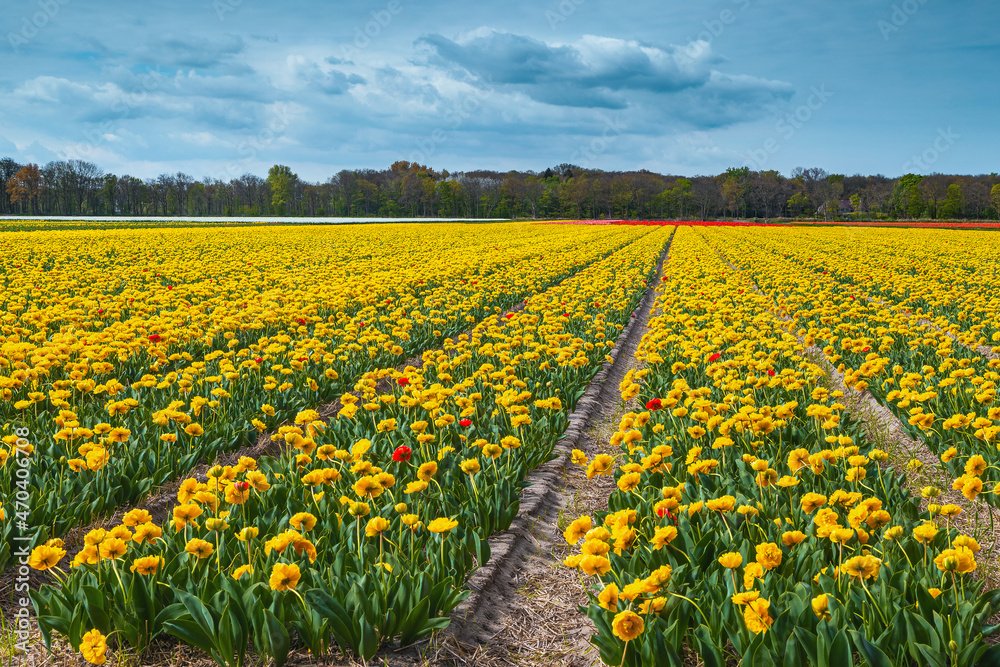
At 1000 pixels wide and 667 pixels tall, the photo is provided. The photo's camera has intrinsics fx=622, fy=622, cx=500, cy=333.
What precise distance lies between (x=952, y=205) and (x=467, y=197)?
77595 mm

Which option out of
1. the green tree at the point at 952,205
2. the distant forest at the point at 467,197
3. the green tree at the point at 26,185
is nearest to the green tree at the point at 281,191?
the distant forest at the point at 467,197

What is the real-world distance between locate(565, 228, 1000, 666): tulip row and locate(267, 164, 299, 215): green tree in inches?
4660

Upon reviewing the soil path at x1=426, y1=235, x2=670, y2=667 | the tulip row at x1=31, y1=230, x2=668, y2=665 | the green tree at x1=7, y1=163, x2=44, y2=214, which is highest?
the green tree at x1=7, y1=163, x2=44, y2=214

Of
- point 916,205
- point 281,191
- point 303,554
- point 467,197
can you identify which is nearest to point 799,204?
point 916,205

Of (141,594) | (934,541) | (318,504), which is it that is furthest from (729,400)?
(141,594)

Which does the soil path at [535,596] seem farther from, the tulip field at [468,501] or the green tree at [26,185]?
the green tree at [26,185]

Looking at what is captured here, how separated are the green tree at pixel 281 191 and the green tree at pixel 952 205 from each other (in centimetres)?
10869

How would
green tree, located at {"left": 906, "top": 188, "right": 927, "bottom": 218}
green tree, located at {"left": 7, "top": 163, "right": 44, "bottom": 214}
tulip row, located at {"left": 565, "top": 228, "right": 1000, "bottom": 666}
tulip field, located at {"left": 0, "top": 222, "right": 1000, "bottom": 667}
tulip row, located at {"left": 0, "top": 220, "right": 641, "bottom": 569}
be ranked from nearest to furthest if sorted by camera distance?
tulip row, located at {"left": 565, "top": 228, "right": 1000, "bottom": 666} < tulip field, located at {"left": 0, "top": 222, "right": 1000, "bottom": 667} < tulip row, located at {"left": 0, "top": 220, "right": 641, "bottom": 569} < green tree, located at {"left": 906, "top": 188, "right": 927, "bottom": 218} < green tree, located at {"left": 7, "top": 163, "right": 44, "bottom": 214}

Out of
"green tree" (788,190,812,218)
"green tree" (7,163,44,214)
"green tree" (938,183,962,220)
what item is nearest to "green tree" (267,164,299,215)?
"green tree" (7,163,44,214)

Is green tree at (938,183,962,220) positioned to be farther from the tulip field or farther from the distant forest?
the tulip field

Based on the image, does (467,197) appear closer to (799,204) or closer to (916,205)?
(799,204)

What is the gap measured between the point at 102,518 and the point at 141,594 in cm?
159

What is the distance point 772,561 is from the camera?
2805mm

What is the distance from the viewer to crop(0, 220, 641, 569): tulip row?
4.39 metres
